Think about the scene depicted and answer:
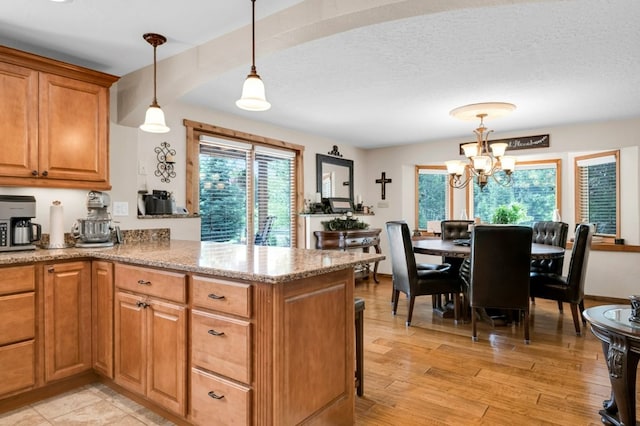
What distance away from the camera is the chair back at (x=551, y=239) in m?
4.26

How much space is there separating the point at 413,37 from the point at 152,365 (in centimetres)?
254

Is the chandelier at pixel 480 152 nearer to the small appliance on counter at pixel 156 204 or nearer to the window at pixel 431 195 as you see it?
the window at pixel 431 195

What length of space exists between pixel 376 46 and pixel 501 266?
2.09m

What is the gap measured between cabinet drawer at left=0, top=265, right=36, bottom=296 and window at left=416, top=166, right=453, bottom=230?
550 centimetres

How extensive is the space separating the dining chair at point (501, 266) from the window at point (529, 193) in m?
2.54

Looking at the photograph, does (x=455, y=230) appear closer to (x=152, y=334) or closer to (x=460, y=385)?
(x=460, y=385)

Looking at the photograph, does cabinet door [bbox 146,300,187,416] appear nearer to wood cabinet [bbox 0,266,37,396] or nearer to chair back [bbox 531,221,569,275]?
wood cabinet [bbox 0,266,37,396]

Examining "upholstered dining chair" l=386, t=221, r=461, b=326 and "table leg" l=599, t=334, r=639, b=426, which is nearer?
"table leg" l=599, t=334, r=639, b=426

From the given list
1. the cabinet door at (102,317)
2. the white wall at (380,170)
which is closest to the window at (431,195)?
the white wall at (380,170)

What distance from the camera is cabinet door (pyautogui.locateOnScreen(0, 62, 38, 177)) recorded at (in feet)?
7.99

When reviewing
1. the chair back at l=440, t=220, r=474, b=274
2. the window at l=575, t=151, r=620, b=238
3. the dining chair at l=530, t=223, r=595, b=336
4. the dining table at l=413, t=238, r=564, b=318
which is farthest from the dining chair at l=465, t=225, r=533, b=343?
the window at l=575, t=151, r=620, b=238

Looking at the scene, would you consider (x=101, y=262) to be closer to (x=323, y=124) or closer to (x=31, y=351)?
(x=31, y=351)

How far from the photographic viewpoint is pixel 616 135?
4773 millimetres

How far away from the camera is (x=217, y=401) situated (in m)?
1.76
